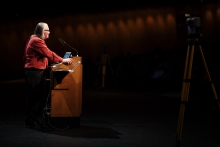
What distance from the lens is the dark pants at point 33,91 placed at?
4.94 m

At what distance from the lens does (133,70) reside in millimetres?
10781

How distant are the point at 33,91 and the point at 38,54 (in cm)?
45

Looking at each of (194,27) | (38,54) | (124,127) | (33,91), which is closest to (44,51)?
(38,54)

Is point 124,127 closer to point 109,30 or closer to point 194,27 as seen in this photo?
point 194,27

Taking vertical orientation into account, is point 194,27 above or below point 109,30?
above

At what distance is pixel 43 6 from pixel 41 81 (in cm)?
959

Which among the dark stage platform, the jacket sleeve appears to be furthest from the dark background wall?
the jacket sleeve

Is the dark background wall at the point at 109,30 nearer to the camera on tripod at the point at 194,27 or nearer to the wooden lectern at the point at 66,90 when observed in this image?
the wooden lectern at the point at 66,90

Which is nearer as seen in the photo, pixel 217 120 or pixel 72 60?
pixel 72 60

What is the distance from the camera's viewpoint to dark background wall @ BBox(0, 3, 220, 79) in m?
15.1

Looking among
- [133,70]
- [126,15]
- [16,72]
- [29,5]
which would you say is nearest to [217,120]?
[133,70]

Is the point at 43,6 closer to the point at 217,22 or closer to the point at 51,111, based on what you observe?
the point at 217,22

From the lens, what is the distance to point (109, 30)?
17078 millimetres

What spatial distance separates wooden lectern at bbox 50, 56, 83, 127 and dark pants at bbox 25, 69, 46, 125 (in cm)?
18
